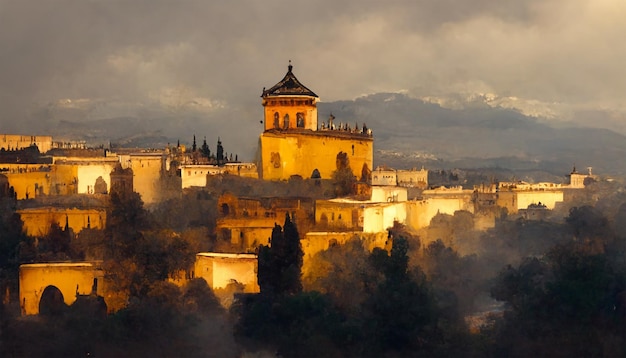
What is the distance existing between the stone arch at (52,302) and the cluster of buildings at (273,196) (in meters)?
0.10

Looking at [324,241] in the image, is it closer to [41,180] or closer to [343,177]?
[343,177]

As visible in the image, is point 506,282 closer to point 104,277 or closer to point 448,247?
point 448,247

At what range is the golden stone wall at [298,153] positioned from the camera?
23.0 m

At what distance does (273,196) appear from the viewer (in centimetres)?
2177

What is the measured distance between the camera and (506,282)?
1945cm

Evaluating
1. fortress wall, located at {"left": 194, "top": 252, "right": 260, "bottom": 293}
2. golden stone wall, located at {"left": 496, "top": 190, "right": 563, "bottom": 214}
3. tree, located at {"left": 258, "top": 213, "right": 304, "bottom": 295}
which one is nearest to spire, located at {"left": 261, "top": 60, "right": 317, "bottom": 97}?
golden stone wall, located at {"left": 496, "top": 190, "right": 563, "bottom": 214}

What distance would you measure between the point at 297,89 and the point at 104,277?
17.7 feet

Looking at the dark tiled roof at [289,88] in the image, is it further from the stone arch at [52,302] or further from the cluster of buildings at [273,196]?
the stone arch at [52,302]

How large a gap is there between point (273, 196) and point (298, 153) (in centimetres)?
150

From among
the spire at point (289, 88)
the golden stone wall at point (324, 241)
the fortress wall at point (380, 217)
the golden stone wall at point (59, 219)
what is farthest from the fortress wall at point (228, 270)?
Result: the spire at point (289, 88)

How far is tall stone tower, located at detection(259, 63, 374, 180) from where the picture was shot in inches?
909

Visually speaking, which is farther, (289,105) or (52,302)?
(289,105)

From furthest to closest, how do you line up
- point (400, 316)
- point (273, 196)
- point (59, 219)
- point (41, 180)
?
1. point (41, 180)
2. point (273, 196)
3. point (59, 219)
4. point (400, 316)

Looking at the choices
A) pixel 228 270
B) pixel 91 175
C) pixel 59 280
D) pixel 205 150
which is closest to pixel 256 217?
pixel 228 270
